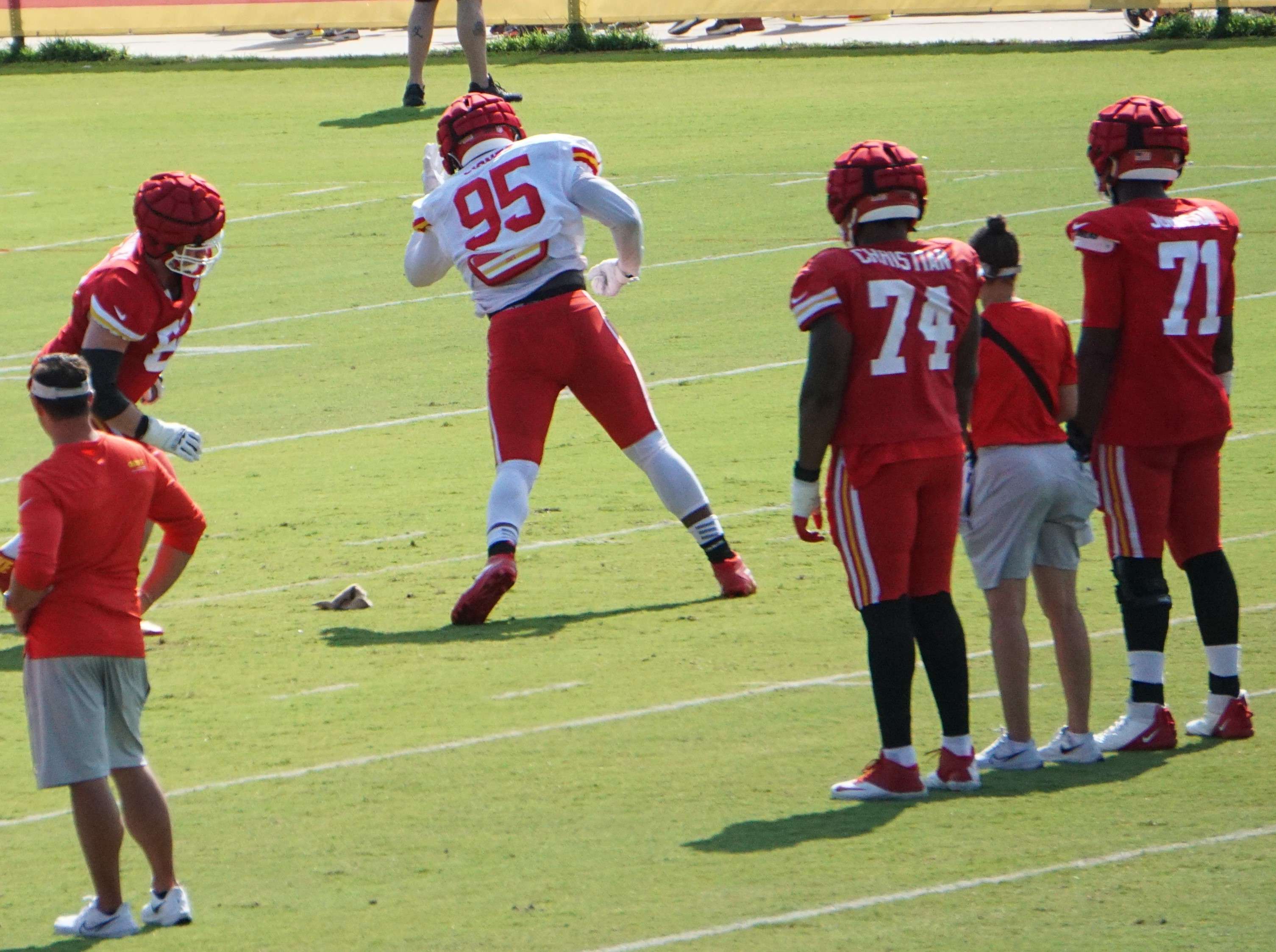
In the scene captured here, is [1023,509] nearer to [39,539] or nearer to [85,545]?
[85,545]

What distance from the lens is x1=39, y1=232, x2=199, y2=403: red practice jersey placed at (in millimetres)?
8281

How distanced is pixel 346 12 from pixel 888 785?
26.5 meters

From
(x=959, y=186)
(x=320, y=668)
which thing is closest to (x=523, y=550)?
(x=320, y=668)

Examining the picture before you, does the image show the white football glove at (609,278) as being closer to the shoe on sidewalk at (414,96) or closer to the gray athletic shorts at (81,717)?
the gray athletic shorts at (81,717)

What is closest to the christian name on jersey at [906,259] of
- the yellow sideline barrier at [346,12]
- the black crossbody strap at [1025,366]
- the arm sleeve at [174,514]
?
the black crossbody strap at [1025,366]

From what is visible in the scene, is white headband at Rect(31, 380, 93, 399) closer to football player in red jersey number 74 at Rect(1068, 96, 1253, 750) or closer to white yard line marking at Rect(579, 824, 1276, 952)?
white yard line marking at Rect(579, 824, 1276, 952)

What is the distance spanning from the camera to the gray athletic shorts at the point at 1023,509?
21.4 feet

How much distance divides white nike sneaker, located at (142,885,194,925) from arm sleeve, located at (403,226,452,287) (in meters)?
4.07

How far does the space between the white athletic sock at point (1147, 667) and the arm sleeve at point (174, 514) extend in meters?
2.91

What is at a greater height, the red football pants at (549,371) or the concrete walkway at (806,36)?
the red football pants at (549,371)

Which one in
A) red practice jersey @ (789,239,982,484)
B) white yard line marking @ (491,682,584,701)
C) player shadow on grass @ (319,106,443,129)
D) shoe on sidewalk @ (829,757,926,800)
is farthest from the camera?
player shadow on grass @ (319,106,443,129)

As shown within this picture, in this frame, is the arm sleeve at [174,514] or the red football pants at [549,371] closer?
the arm sleeve at [174,514]

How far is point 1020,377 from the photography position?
6.55 m

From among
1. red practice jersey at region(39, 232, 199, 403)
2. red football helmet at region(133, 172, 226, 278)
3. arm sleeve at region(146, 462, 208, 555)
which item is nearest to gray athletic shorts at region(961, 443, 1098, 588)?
arm sleeve at region(146, 462, 208, 555)
